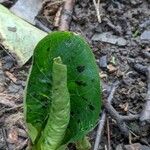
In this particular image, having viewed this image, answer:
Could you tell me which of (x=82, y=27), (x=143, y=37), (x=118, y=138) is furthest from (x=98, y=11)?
(x=118, y=138)

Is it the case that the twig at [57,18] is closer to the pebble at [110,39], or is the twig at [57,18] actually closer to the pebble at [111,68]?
the pebble at [110,39]

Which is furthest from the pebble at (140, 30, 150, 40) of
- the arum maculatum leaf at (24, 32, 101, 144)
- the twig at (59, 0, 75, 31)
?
the arum maculatum leaf at (24, 32, 101, 144)

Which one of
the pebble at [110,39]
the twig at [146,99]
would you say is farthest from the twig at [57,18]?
the twig at [146,99]

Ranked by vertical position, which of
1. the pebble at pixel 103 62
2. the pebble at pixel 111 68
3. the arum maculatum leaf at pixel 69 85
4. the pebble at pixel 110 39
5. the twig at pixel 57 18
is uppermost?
the arum maculatum leaf at pixel 69 85

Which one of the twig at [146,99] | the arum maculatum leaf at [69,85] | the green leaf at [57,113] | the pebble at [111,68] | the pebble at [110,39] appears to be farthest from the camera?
the pebble at [110,39]

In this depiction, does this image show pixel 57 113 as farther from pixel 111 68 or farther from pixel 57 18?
pixel 57 18
